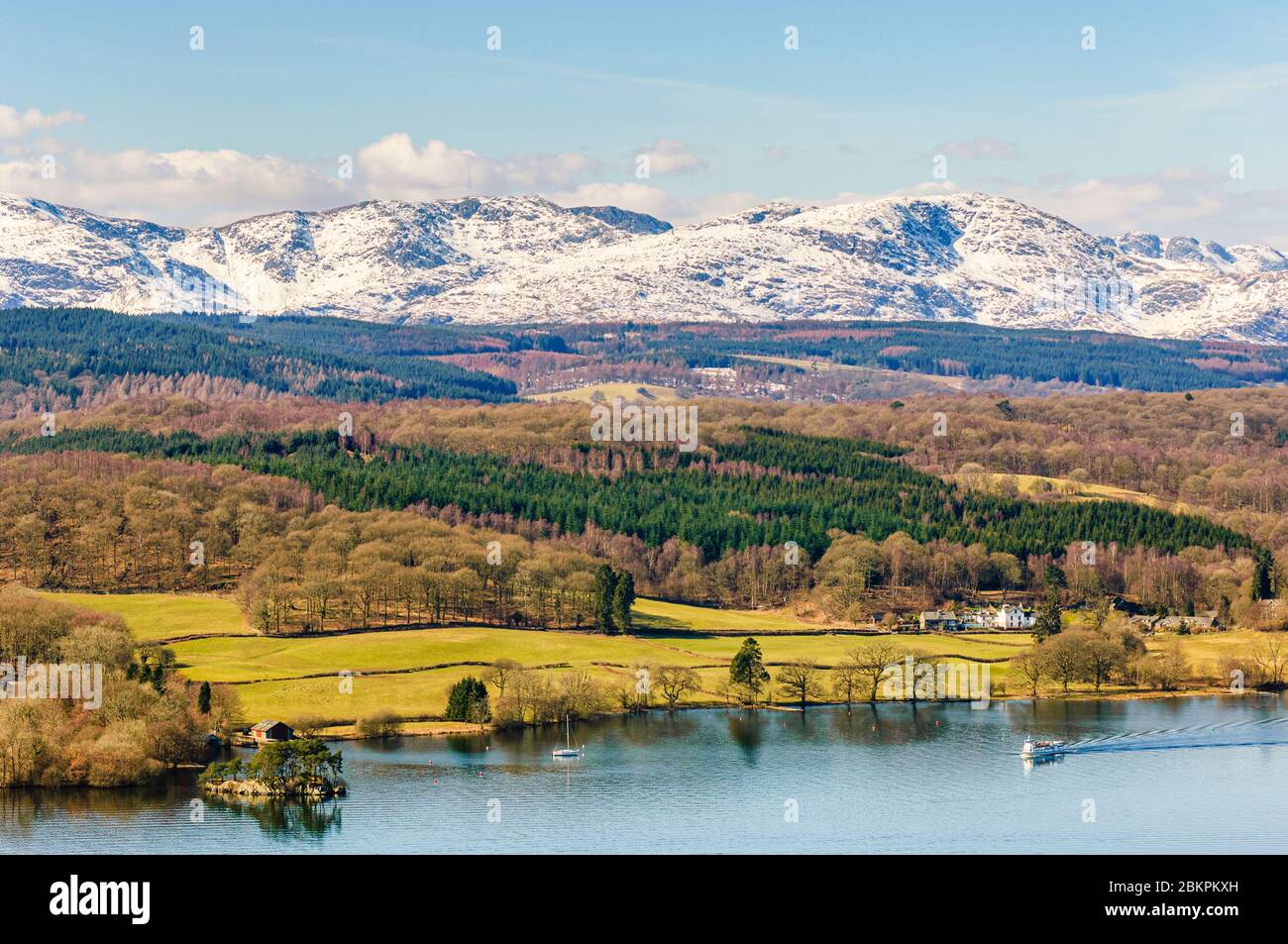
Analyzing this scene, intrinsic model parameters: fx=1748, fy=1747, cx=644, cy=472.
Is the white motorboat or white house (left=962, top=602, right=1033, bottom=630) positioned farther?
white house (left=962, top=602, right=1033, bottom=630)

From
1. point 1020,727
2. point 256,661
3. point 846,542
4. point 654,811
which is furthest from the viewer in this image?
point 846,542

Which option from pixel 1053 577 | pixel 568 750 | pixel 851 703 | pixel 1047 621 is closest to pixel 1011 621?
pixel 1053 577

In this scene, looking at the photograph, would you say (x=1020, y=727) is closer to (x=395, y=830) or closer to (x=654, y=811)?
(x=654, y=811)

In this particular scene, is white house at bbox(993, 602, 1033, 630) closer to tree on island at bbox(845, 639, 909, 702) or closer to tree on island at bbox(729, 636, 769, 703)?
tree on island at bbox(845, 639, 909, 702)

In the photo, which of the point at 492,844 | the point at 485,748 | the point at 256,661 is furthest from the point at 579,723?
the point at 492,844

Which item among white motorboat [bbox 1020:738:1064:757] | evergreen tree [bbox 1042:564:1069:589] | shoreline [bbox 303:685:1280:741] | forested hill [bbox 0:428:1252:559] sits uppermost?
forested hill [bbox 0:428:1252:559]

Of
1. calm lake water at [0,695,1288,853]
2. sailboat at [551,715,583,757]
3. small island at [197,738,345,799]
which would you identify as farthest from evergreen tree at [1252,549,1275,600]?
small island at [197,738,345,799]

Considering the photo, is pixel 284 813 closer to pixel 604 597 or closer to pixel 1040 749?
pixel 1040 749
